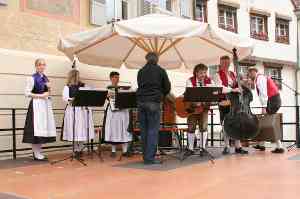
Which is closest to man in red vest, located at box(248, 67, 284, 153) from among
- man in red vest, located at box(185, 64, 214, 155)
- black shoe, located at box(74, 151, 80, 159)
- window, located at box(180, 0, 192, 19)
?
man in red vest, located at box(185, 64, 214, 155)

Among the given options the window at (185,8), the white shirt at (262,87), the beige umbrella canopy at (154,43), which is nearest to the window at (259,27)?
the window at (185,8)

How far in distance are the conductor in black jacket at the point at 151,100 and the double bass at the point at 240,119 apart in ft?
5.61

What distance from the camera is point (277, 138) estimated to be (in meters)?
9.91

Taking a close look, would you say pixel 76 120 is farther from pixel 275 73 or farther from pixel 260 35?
pixel 275 73

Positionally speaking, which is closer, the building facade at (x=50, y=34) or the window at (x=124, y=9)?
the building facade at (x=50, y=34)

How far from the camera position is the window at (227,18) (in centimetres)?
2170

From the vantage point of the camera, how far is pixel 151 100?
8125mm

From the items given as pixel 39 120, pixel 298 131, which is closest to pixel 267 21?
pixel 298 131

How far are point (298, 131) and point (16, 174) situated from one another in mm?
6432

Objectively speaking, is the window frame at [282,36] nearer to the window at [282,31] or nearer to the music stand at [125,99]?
the window at [282,31]

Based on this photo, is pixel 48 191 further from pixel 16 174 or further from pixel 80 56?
pixel 80 56

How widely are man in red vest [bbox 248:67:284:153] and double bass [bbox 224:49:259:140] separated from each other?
13.5 inches

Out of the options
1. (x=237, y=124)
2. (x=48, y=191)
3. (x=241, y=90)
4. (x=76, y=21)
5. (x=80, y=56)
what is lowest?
(x=48, y=191)

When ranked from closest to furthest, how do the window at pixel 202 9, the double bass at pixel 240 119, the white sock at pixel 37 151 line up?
the white sock at pixel 37 151, the double bass at pixel 240 119, the window at pixel 202 9
